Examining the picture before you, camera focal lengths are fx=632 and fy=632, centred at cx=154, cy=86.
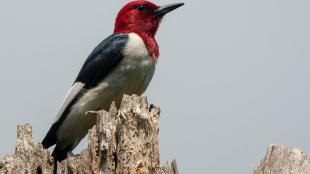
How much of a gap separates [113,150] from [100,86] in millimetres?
2702

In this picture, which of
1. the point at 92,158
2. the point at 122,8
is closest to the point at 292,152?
the point at 92,158

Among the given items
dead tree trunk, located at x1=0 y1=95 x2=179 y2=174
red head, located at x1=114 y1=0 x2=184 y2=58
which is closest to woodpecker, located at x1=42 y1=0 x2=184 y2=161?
red head, located at x1=114 y1=0 x2=184 y2=58

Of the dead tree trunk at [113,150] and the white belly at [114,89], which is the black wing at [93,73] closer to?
the white belly at [114,89]

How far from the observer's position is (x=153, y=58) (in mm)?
7586

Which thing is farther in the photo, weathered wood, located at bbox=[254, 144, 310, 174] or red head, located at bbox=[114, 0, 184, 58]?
red head, located at bbox=[114, 0, 184, 58]

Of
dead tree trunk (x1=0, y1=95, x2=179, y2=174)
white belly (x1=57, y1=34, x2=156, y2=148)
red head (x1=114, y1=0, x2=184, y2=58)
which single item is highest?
red head (x1=114, y1=0, x2=184, y2=58)

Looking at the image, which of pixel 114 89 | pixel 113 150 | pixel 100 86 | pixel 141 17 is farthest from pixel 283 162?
pixel 141 17

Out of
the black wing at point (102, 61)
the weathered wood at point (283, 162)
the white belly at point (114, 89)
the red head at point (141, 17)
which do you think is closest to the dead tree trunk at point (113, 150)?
the weathered wood at point (283, 162)

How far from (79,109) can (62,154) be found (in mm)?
569

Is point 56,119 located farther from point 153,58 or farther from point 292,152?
point 292,152

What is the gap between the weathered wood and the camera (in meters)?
4.65

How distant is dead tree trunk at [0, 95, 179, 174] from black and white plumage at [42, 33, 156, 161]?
233 cm

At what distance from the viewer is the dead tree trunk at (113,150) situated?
15.9 feet

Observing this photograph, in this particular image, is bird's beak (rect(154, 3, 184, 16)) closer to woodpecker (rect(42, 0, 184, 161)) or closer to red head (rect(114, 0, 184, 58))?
red head (rect(114, 0, 184, 58))
